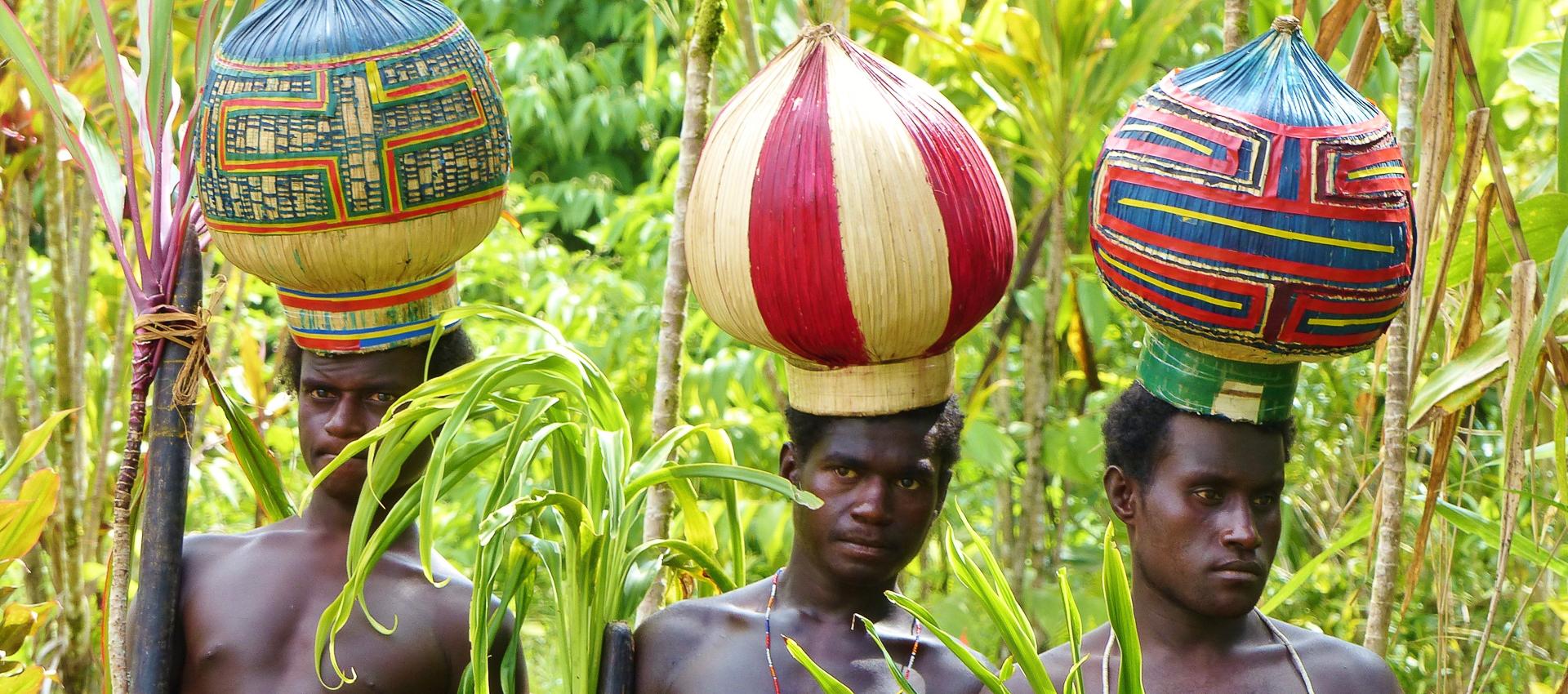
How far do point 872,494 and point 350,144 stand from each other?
824 mm

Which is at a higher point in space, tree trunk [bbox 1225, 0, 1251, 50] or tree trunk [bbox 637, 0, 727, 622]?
tree trunk [bbox 1225, 0, 1251, 50]

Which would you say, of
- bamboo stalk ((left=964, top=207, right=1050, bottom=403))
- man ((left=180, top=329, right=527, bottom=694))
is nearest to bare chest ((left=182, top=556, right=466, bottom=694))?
man ((left=180, top=329, right=527, bottom=694))

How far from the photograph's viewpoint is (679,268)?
2.64 metres

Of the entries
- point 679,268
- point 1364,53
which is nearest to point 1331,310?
point 1364,53

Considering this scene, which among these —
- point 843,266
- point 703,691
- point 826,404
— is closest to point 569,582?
point 703,691

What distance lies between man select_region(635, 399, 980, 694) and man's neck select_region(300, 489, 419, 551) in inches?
18.0

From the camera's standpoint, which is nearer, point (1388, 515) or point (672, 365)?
point (1388, 515)

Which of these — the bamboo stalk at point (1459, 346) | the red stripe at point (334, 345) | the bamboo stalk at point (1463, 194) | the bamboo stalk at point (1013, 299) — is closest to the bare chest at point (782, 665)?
the red stripe at point (334, 345)

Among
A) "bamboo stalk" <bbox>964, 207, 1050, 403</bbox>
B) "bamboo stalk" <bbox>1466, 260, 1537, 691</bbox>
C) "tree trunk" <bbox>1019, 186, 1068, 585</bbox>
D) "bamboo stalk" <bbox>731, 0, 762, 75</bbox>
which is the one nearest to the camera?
"bamboo stalk" <bbox>1466, 260, 1537, 691</bbox>

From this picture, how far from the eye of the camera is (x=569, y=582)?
6.76 feet

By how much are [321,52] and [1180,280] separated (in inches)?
44.9

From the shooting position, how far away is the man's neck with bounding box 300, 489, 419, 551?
2389 mm

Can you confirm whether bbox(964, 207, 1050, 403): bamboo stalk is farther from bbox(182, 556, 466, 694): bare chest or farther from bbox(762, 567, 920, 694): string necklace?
bbox(182, 556, 466, 694): bare chest

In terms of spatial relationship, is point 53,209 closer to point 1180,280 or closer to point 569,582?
point 569,582
